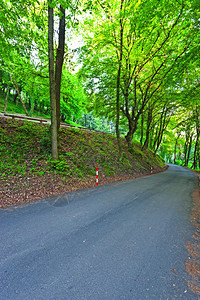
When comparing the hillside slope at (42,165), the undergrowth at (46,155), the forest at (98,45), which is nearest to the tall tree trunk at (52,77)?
the forest at (98,45)

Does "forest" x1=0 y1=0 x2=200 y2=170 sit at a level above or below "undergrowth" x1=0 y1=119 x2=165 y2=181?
above

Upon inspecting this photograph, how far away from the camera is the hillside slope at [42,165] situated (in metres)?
4.85

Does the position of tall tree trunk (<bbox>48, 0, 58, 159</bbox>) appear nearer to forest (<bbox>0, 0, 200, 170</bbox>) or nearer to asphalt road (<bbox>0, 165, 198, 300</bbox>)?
forest (<bbox>0, 0, 200, 170</bbox>)

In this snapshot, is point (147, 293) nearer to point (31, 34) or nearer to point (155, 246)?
point (155, 246)

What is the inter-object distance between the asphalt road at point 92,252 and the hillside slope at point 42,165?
1.13 metres

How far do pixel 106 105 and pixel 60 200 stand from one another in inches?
416

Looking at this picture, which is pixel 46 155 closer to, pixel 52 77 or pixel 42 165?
pixel 42 165

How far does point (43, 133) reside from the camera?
8.50 meters

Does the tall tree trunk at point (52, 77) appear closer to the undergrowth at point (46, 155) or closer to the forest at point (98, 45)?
the forest at point (98, 45)

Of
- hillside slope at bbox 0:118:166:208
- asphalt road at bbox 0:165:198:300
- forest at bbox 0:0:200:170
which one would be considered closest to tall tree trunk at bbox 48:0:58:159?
forest at bbox 0:0:200:170

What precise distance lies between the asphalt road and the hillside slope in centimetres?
113

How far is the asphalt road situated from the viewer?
65.7 inches

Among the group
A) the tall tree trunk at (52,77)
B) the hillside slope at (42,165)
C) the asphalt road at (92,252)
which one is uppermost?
the tall tree trunk at (52,77)

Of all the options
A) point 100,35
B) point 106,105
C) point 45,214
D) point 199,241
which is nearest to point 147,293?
point 199,241
